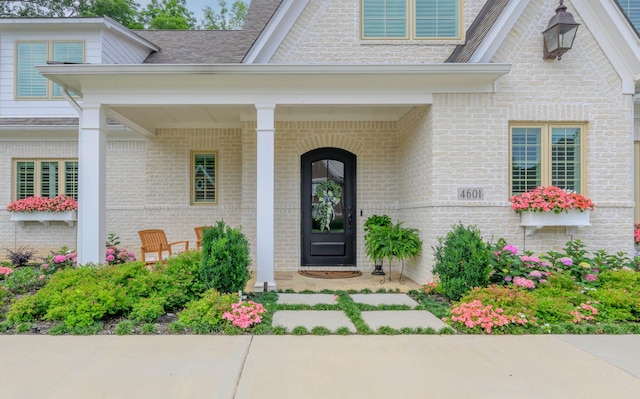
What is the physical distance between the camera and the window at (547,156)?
600 cm

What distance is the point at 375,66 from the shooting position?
5.43 metres

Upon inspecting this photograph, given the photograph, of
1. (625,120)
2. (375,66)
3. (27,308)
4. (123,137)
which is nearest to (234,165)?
(123,137)

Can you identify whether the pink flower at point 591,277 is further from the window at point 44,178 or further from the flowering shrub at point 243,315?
the window at point 44,178

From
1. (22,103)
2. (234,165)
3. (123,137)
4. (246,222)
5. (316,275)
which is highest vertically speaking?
(22,103)

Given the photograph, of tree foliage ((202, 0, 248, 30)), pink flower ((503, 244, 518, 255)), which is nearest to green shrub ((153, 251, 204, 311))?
pink flower ((503, 244, 518, 255))

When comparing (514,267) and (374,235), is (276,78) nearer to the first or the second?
(374,235)

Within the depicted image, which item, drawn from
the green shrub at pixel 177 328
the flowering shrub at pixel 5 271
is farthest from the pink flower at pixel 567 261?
the flowering shrub at pixel 5 271

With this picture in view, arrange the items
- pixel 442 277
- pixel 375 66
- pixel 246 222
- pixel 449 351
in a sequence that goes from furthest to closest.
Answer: pixel 246 222, pixel 375 66, pixel 442 277, pixel 449 351

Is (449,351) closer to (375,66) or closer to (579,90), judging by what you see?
(375,66)

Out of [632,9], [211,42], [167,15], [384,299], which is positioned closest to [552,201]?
[384,299]

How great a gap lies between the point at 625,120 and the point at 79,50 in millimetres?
10404

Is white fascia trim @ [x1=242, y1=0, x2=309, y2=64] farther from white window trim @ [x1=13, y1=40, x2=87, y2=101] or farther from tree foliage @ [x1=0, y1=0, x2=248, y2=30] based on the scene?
tree foliage @ [x1=0, y1=0, x2=248, y2=30]

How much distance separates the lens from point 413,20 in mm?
7043

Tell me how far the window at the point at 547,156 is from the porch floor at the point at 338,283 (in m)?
2.22
